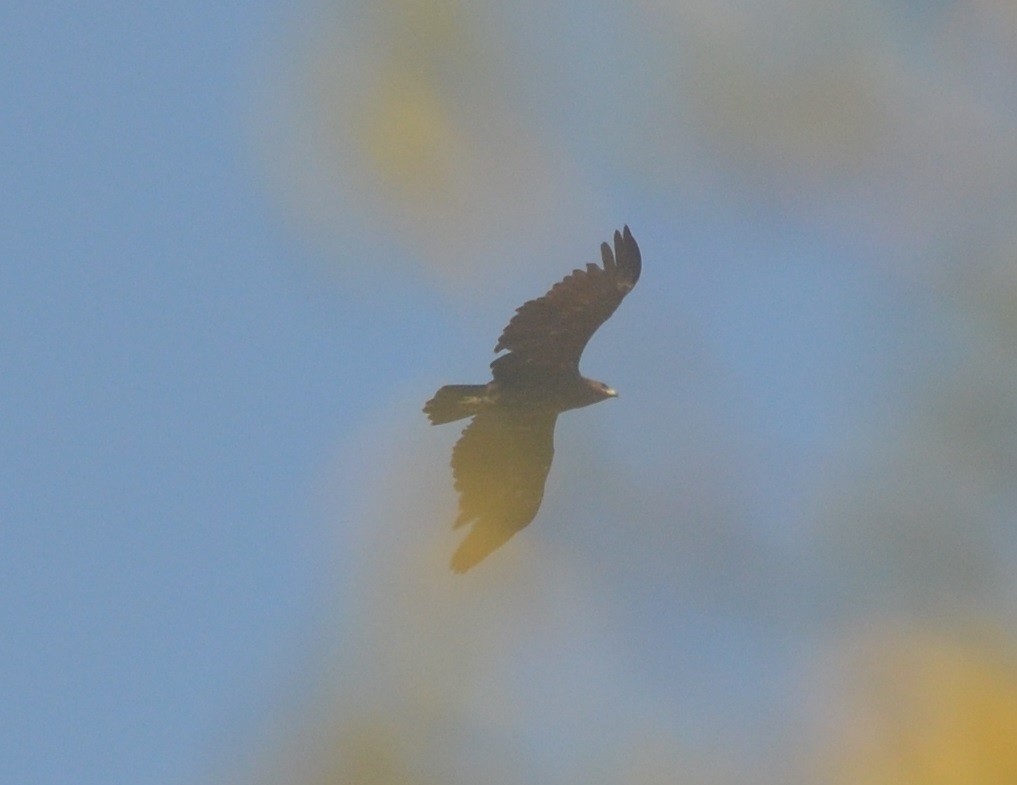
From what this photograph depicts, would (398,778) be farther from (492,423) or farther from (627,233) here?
(492,423)

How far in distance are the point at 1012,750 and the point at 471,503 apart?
358cm

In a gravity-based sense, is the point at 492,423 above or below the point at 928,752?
above

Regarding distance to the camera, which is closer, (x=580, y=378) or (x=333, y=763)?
(x=333, y=763)

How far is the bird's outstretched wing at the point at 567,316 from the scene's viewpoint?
18.5 feet

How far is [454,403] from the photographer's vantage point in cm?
589

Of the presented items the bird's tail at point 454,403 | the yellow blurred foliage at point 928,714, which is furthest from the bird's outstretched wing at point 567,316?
the yellow blurred foliage at point 928,714

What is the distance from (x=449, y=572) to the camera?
2754mm

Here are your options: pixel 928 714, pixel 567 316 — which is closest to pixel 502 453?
pixel 567 316

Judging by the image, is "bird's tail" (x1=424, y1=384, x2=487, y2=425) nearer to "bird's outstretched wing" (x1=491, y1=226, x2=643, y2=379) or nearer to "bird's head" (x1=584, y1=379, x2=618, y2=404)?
"bird's outstretched wing" (x1=491, y1=226, x2=643, y2=379)

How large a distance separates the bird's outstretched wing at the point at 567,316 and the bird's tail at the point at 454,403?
0.12 m

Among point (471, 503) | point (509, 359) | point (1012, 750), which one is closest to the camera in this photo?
point (1012, 750)

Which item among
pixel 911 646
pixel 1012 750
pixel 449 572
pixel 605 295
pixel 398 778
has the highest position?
pixel 605 295

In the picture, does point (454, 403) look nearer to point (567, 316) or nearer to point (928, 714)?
point (567, 316)

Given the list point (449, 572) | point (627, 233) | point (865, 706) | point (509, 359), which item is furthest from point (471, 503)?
point (865, 706)
